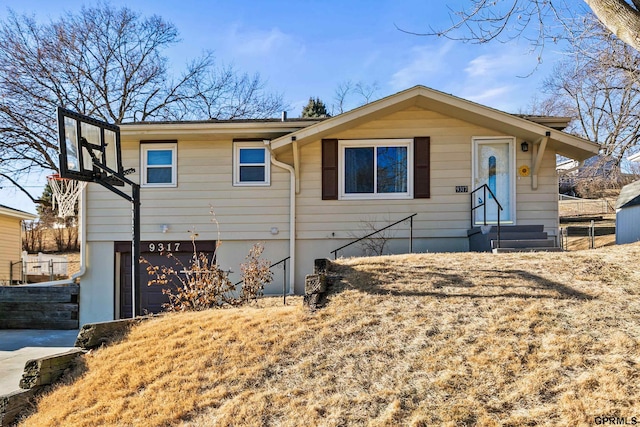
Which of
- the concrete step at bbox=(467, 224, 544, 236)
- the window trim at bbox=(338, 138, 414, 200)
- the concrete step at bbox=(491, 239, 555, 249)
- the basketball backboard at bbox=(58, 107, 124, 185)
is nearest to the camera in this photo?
the basketball backboard at bbox=(58, 107, 124, 185)

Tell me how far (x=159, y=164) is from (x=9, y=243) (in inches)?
584

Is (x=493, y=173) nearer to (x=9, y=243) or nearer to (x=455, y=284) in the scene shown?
(x=455, y=284)

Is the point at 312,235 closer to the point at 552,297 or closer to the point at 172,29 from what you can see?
the point at 552,297

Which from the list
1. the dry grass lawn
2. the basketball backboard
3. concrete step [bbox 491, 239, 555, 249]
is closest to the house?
concrete step [bbox 491, 239, 555, 249]

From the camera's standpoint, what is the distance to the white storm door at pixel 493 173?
10414mm

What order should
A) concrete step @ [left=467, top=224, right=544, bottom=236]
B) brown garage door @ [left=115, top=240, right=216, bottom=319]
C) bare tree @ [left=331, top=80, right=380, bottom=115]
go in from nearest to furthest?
1. concrete step @ [left=467, top=224, right=544, bottom=236]
2. brown garage door @ [left=115, top=240, right=216, bottom=319]
3. bare tree @ [left=331, top=80, right=380, bottom=115]

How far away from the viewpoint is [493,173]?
1049cm

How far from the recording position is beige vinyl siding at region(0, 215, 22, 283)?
66.6ft

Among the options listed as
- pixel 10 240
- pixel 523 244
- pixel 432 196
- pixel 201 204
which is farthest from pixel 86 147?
pixel 10 240

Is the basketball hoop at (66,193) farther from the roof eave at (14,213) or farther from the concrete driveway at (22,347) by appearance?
the roof eave at (14,213)

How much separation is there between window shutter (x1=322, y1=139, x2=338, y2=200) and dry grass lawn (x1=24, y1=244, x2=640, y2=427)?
4.40 m

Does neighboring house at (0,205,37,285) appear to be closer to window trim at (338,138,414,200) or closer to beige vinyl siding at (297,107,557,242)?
beige vinyl siding at (297,107,557,242)

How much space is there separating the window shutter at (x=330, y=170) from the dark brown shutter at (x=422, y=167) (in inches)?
72.4

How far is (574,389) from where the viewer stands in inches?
143
